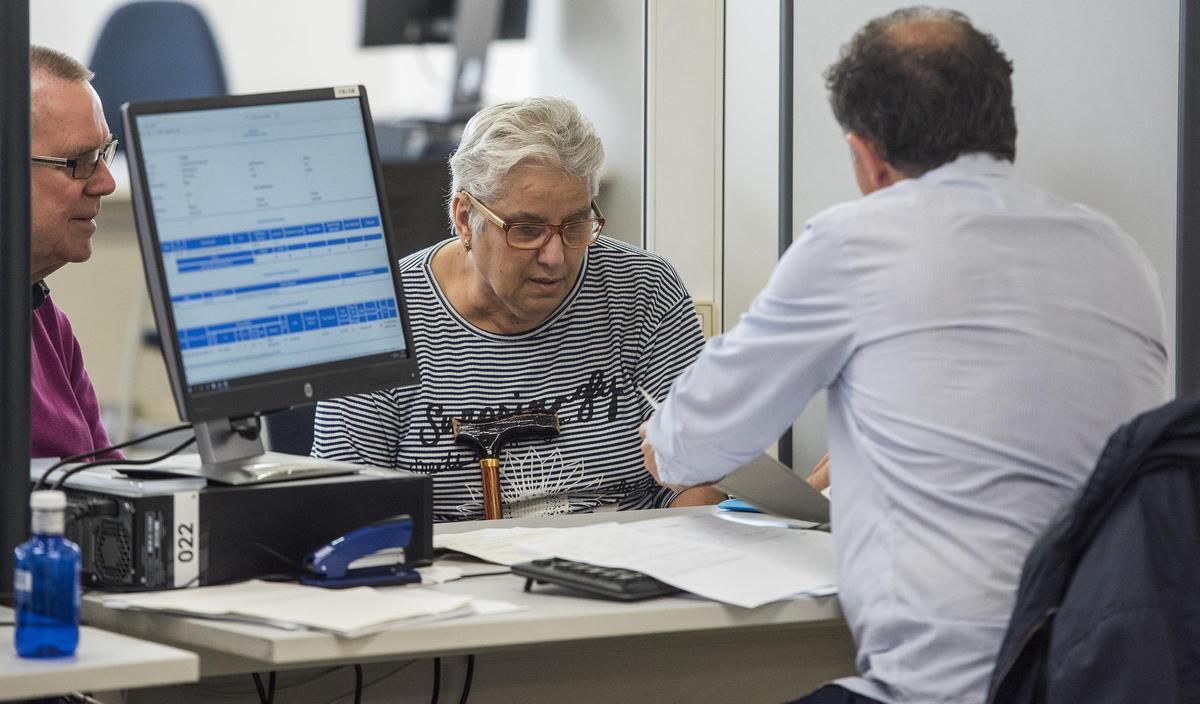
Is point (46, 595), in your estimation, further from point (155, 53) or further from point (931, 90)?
point (155, 53)

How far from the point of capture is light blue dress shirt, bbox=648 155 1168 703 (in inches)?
57.9

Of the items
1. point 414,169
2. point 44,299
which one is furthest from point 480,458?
point 414,169

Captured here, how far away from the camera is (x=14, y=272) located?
1.48 meters

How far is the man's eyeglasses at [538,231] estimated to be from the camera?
2205mm

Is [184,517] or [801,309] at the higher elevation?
[801,309]

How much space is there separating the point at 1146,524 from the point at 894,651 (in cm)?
29

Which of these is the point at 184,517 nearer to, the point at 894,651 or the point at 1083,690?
the point at 894,651

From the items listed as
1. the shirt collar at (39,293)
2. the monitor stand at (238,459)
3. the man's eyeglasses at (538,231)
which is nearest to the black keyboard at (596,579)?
the monitor stand at (238,459)

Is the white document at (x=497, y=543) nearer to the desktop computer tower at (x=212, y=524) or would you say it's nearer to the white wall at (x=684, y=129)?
the desktop computer tower at (x=212, y=524)

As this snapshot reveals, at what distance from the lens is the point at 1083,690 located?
1316 millimetres

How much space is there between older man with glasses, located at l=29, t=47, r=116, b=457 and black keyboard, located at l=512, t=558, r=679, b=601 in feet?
2.74

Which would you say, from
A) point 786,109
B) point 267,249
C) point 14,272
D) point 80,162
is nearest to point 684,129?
point 786,109

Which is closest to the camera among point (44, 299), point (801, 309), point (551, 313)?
point (801, 309)

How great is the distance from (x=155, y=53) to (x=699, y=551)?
375 cm
